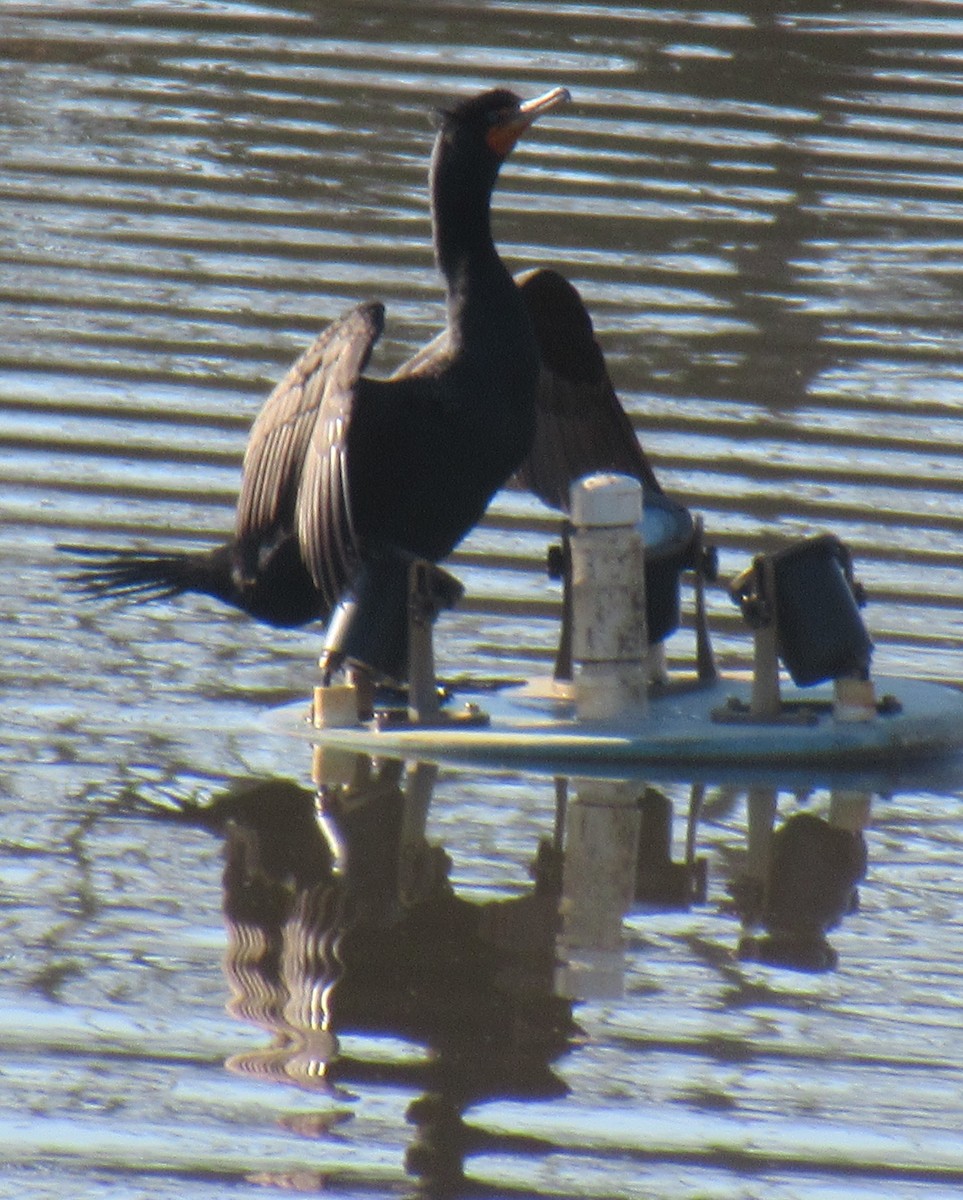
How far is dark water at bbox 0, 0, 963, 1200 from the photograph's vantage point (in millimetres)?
4039

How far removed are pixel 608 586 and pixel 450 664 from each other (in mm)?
892

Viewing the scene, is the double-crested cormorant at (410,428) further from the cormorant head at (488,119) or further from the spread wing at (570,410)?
the spread wing at (570,410)

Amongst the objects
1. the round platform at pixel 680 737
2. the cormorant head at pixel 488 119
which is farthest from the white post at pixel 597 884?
the cormorant head at pixel 488 119

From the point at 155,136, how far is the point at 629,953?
7913mm

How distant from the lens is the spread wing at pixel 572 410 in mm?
6715

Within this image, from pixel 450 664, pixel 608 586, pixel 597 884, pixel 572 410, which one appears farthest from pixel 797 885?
pixel 572 410

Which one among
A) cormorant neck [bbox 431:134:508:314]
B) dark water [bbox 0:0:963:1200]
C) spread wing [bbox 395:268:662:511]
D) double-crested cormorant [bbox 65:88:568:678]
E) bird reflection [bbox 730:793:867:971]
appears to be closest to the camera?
dark water [bbox 0:0:963:1200]

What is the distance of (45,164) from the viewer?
11406 mm

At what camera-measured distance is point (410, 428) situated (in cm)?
607

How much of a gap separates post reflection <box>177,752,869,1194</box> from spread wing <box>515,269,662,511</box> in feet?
4.19

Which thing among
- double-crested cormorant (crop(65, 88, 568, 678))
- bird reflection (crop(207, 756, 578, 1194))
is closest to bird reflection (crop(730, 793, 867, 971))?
bird reflection (crop(207, 756, 578, 1194))

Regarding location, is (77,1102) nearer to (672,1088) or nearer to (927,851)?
(672,1088)

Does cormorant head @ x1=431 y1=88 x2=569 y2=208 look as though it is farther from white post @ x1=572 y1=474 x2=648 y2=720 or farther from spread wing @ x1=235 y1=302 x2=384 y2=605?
white post @ x1=572 y1=474 x2=648 y2=720

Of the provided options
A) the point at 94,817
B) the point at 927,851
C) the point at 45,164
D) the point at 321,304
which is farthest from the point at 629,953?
the point at 45,164
